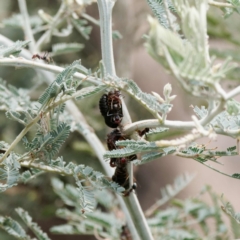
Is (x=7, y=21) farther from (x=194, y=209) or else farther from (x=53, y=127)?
(x=194, y=209)

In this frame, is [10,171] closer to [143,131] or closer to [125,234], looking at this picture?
[143,131]

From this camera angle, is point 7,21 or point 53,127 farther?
point 7,21

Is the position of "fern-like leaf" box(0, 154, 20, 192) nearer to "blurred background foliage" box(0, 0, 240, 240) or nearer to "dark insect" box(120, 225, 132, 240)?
"dark insect" box(120, 225, 132, 240)

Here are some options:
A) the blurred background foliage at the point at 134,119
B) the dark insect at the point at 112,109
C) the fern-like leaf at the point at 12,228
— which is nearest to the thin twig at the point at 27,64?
the dark insect at the point at 112,109

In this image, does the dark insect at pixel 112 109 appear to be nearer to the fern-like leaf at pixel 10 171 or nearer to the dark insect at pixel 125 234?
the fern-like leaf at pixel 10 171

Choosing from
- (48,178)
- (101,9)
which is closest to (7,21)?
(101,9)

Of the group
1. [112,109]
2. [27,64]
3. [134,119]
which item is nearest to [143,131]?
[112,109]
